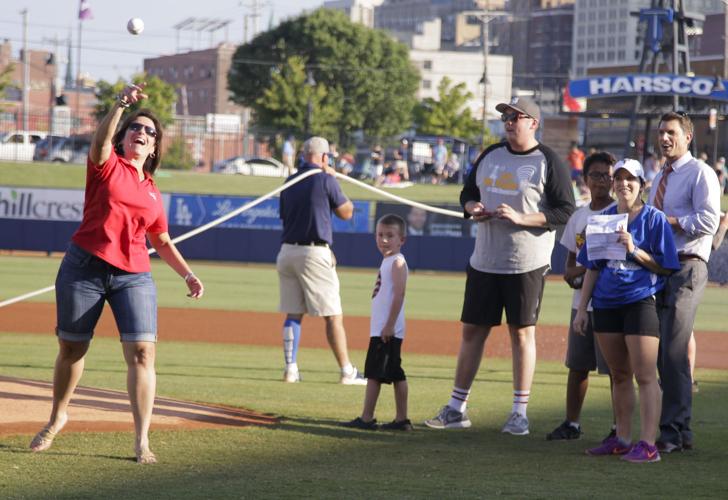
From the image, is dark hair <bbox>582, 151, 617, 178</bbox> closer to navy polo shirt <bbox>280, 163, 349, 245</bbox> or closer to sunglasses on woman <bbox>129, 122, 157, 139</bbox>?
sunglasses on woman <bbox>129, 122, 157, 139</bbox>

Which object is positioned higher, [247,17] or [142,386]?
[247,17]

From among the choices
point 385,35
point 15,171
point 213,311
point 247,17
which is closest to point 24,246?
point 213,311

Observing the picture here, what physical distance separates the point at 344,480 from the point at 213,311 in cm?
1292

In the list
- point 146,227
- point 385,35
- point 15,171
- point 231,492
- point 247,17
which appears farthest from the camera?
point 247,17

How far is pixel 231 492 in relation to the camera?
5586mm

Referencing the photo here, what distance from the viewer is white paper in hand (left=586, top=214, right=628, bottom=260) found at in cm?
662

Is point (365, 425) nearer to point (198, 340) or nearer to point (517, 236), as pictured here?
point (517, 236)

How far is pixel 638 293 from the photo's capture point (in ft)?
22.0

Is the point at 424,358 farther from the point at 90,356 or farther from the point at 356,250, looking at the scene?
the point at 356,250

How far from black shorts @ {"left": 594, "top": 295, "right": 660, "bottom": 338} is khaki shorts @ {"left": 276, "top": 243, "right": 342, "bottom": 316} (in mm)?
3957

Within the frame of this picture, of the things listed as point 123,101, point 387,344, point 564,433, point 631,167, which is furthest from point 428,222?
point 123,101

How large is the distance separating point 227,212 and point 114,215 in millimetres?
25121

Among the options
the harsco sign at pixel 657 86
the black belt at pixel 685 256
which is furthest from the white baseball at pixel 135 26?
the harsco sign at pixel 657 86

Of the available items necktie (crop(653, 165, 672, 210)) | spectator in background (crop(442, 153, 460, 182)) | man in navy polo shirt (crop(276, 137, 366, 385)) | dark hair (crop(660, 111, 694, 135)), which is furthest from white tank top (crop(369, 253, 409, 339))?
spectator in background (crop(442, 153, 460, 182))
